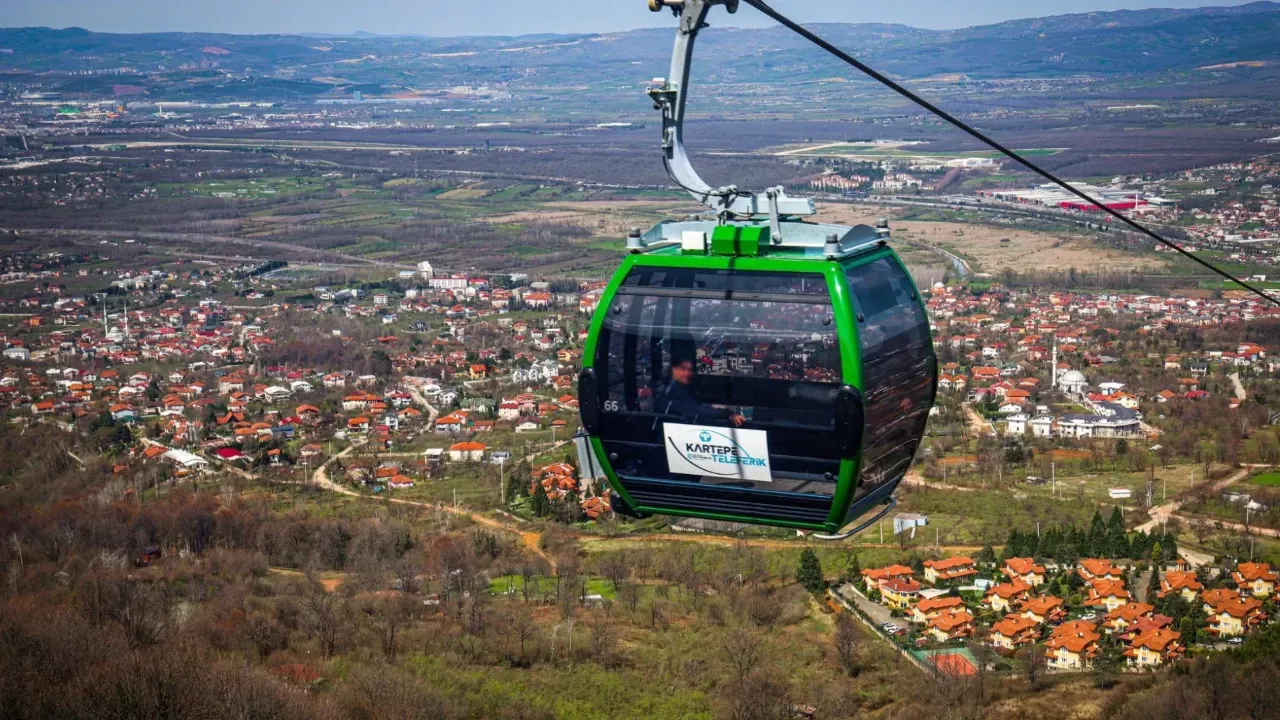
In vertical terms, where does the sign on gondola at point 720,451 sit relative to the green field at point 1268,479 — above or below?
above

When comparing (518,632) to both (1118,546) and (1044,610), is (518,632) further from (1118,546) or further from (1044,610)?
(1118,546)

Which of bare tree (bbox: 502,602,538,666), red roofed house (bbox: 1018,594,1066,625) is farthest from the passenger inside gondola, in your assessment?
red roofed house (bbox: 1018,594,1066,625)

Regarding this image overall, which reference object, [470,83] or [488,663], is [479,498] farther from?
[470,83]

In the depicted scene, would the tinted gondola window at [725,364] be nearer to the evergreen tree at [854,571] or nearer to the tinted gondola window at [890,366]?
the tinted gondola window at [890,366]

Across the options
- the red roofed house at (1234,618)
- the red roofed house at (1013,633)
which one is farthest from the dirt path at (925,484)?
the red roofed house at (1234,618)

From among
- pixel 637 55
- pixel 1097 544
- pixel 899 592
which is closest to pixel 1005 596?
pixel 899 592

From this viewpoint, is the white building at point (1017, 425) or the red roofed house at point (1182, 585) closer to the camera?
the red roofed house at point (1182, 585)

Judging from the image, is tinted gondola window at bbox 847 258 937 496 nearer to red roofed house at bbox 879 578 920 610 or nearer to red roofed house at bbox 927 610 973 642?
red roofed house at bbox 927 610 973 642

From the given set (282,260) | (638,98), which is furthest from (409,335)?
(638,98)
